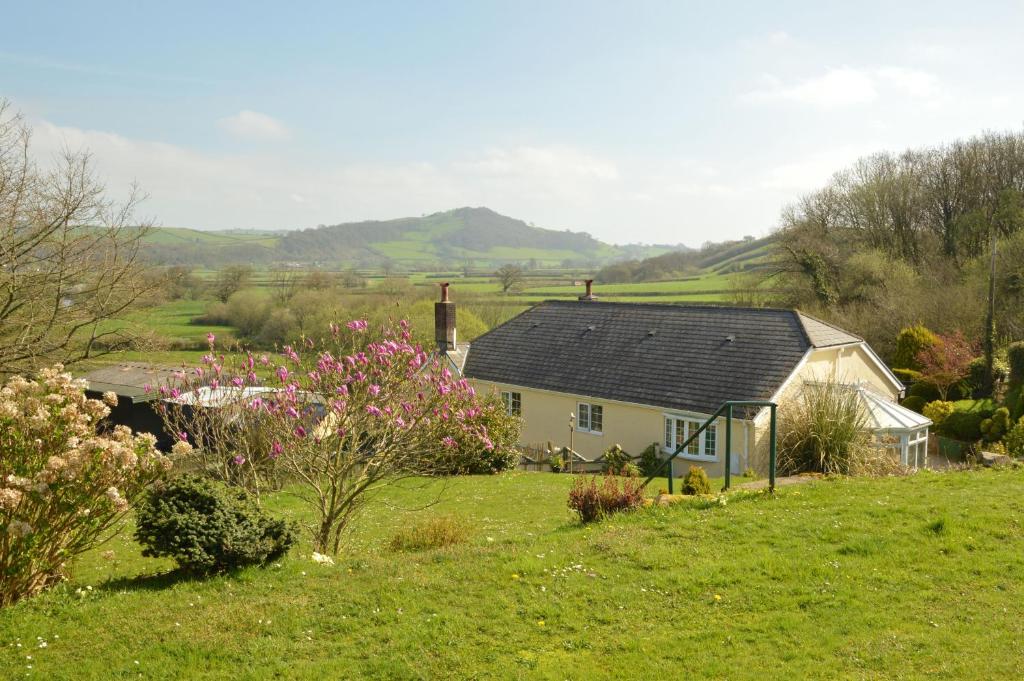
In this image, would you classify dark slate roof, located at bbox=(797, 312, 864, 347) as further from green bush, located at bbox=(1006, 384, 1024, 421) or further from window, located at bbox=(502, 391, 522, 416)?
window, located at bbox=(502, 391, 522, 416)

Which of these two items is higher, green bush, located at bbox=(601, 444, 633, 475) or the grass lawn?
the grass lawn

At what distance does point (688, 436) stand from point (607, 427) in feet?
11.9

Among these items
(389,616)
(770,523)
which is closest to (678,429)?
(770,523)

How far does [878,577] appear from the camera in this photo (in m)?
8.77

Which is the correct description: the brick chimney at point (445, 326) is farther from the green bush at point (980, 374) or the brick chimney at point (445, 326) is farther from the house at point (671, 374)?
the green bush at point (980, 374)

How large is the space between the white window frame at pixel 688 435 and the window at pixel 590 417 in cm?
289

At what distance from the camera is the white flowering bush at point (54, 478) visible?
8.12m

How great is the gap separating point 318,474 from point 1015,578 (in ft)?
31.5

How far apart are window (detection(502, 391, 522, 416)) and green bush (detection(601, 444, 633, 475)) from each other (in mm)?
5350

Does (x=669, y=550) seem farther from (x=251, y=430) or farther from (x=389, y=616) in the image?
(x=251, y=430)

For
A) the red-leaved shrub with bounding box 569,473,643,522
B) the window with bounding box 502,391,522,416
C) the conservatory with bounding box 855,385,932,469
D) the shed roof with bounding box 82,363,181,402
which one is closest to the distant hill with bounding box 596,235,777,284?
the window with bounding box 502,391,522,416

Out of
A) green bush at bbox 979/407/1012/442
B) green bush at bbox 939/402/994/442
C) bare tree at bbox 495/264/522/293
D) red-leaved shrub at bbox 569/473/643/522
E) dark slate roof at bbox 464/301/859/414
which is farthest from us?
bare tree at bbox 495/264/522/293

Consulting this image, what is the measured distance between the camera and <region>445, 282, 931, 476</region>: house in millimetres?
24281

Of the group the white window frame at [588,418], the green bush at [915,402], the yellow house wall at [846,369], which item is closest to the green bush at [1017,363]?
the yellow house wall at [846,369]
